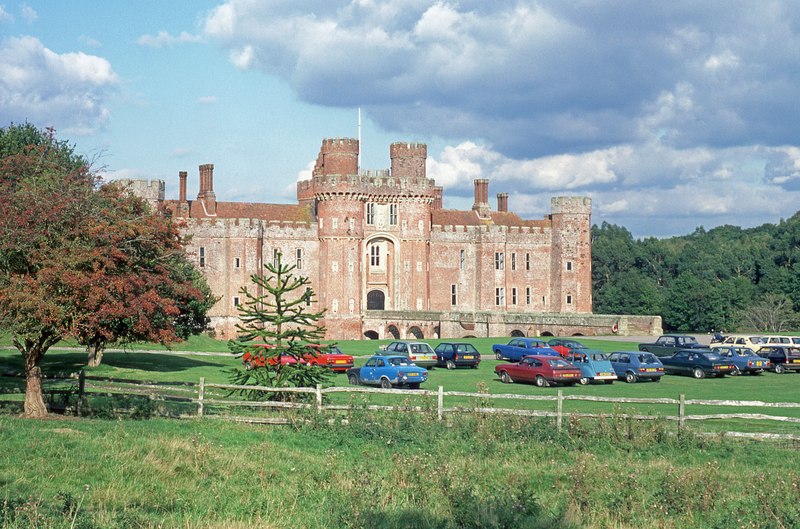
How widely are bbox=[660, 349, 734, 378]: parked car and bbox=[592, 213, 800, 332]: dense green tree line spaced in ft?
163

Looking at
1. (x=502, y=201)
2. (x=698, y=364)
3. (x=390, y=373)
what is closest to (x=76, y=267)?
(x=390, y=373)

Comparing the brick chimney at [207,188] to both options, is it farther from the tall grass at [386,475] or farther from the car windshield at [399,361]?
the tall grass at [386,475]

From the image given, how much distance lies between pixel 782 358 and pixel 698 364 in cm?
568

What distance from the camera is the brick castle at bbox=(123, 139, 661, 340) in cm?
7419

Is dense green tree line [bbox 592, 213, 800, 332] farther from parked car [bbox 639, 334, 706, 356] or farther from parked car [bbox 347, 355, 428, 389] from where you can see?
parked car [bbox 347, 355, 428, 389]

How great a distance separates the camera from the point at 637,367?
3947 cm

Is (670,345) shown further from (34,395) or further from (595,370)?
(34,395)

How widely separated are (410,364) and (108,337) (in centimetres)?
1461

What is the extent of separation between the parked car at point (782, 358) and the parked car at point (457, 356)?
44.2 ft

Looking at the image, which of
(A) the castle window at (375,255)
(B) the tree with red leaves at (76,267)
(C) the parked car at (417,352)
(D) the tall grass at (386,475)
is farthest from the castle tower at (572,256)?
(B) the tree with red leaves at (76,267)

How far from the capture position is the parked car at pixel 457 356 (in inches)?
1768

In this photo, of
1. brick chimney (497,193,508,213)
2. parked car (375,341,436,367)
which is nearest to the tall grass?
parked car (375,341,436,367)

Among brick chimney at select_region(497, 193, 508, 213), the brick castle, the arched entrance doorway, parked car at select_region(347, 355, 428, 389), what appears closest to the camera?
parked car at select_region(347, 355, 428, 389)

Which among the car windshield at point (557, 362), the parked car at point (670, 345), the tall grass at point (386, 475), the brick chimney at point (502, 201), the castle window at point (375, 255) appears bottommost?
the tall grass at point (386, 475)
